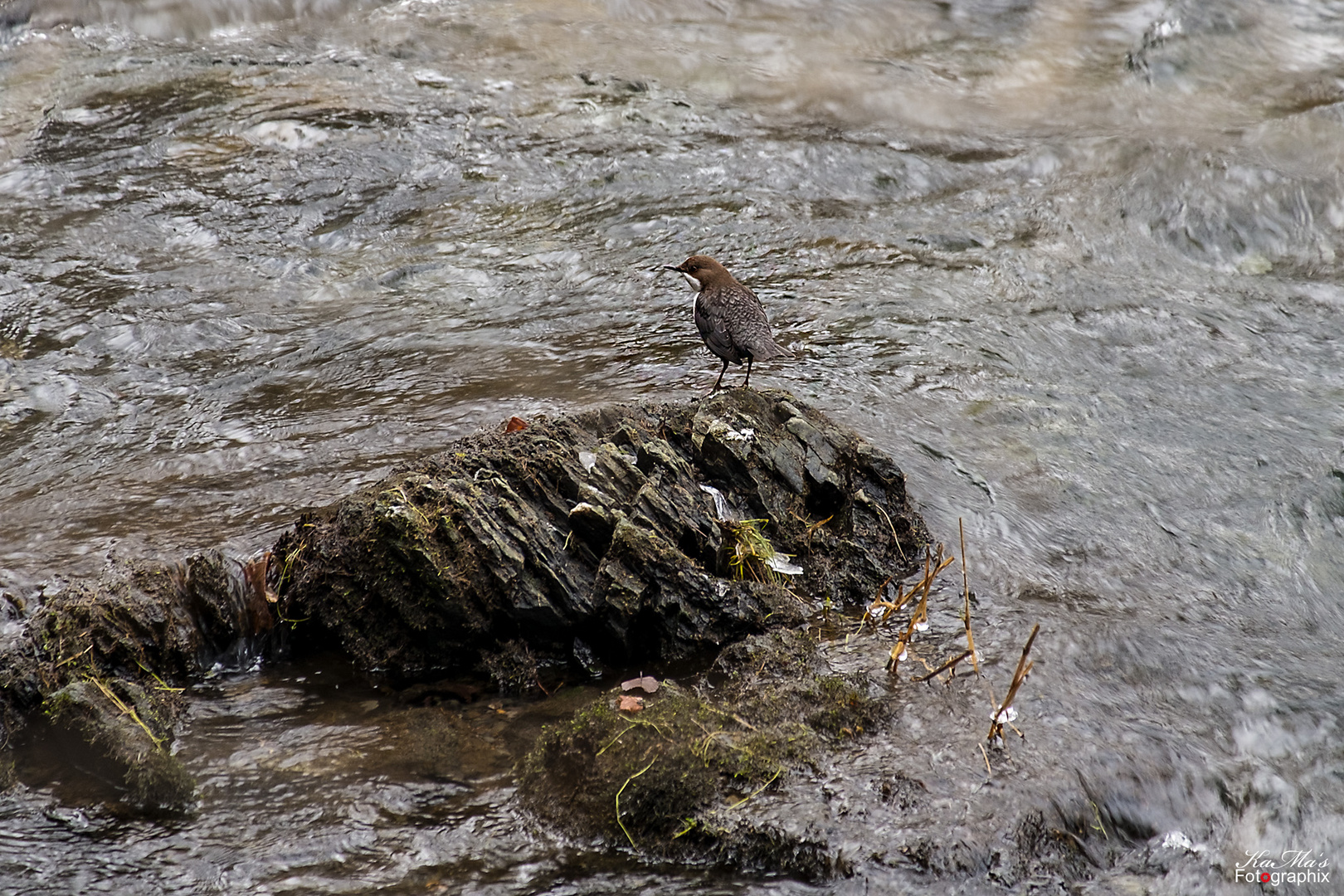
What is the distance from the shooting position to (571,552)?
3.97m

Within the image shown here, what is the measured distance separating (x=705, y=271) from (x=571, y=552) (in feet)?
8.84

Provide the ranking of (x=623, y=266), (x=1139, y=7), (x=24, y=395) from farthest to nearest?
(x=1139, y=7) < (x=623, y=266) < (x=24, y=395)

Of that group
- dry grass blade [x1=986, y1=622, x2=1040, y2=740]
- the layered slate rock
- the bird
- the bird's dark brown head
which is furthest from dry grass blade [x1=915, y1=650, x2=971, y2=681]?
the bird's dark brown head

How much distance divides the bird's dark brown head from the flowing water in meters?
0.59

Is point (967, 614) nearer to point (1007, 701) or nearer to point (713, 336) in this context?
point (1007, 701)

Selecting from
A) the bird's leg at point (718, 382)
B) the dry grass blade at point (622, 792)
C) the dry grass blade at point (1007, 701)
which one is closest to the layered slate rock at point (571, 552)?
the dry grass blade at point (622, 792)

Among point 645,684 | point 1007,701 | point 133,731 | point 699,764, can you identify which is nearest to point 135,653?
point 133,731

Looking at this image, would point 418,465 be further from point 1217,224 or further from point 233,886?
point 1217,224

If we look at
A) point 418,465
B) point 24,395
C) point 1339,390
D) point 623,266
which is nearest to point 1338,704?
point 1339,390

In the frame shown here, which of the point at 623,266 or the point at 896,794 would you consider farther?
the point at 623,266

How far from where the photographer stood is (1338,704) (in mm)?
4020

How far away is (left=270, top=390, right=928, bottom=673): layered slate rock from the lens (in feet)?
12.5

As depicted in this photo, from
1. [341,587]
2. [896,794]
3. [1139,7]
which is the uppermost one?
[1139,7]

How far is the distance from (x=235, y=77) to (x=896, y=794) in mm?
10056
